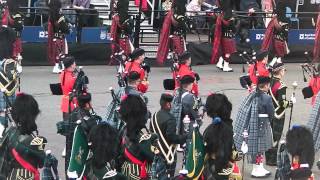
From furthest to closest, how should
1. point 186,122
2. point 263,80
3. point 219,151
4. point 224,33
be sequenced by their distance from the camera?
point 224,33 < point 263,80 < point 186,122 < point 219,151

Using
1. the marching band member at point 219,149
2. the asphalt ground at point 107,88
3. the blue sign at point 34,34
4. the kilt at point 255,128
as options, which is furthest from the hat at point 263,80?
the blue sign at point 34,34

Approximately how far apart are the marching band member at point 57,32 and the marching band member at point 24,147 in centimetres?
989

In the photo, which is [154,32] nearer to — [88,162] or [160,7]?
[160,7]

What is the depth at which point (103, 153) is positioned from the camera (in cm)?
872

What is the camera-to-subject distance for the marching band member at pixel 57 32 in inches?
754

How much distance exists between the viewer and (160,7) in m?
23.0

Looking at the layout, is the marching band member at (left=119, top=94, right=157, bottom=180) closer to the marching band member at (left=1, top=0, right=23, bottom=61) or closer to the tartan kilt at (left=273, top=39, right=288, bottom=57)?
the marching band member at (left=1, top=0, right=23, bottom=61)

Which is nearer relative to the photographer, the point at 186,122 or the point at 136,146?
the point at 136,146

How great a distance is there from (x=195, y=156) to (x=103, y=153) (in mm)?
1340

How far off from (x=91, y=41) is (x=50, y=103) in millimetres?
4773

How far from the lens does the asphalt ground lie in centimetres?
1505

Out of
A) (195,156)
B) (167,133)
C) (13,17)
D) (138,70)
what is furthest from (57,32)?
(195,156)

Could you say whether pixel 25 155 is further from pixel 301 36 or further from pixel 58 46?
pixel 301 36

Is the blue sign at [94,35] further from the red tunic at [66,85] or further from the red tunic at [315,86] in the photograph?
the red tunic at [315,86]
